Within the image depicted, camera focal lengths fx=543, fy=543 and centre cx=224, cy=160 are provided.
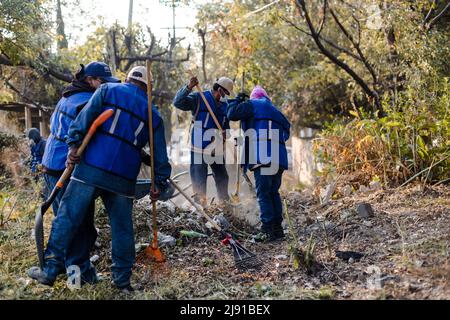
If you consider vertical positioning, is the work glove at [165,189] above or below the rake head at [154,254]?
above

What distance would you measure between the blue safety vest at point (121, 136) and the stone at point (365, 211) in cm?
320

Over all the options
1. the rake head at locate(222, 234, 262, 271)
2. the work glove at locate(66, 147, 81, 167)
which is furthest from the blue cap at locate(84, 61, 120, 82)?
the rake head at locate(222, 234, 262, 271)

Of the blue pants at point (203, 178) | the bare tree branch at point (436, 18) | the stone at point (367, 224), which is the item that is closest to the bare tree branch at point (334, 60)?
the bare tree branch at point (436, 18)

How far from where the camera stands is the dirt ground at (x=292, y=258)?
4.39 meters

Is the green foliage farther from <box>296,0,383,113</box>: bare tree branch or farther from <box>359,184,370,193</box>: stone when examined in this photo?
<box>296,0,383,113</box>: bare tree branch

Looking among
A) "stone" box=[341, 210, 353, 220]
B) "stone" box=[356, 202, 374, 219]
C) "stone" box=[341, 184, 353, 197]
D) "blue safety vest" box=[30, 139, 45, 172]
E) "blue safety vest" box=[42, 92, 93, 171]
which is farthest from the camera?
"blue safety vest" box=[30, 139, 45, 172]

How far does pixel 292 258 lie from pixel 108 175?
6.69 feet

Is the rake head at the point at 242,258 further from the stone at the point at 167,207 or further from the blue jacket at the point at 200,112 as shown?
the blue jacket at the point at 200,112

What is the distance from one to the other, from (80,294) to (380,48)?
8.32 meters

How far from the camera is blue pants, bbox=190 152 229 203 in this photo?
7742 millimetres

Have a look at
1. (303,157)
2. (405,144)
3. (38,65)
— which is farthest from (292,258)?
(303,157)

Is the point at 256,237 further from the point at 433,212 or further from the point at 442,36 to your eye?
the point at 442,36

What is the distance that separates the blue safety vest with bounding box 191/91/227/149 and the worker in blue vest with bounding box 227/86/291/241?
46.3 inches

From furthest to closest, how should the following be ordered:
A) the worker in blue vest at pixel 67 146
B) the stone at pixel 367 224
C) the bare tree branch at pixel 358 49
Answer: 1. the bare tree branch at pixel 358 49
2. the stone at pixel 367 224
3. the worker in blue vest at pixel 67 146
